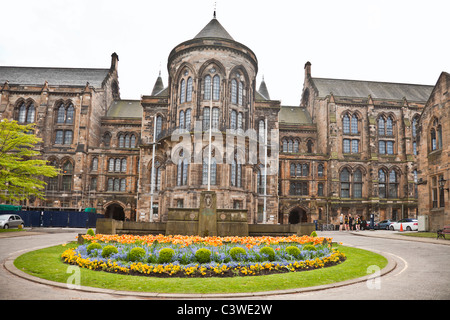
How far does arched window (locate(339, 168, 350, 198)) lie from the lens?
169 ft

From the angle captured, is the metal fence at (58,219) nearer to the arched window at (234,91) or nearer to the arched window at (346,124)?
the arched window at (234,91)

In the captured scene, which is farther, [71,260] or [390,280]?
[71,260]

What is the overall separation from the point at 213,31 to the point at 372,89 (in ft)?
105

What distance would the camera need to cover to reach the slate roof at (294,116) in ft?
189

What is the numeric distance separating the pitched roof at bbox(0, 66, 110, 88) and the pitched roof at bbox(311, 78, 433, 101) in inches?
1383

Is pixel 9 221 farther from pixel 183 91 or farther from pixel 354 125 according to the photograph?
pixel 354 125

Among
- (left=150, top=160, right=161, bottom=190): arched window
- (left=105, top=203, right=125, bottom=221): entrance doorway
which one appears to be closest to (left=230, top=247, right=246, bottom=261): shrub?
(left=150, top=160, right=161, bottom=190): arched window

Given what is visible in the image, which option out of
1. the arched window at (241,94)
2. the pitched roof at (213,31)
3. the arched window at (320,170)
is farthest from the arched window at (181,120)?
the arched window at (320,170)

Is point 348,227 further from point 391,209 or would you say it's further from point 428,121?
point 428,121

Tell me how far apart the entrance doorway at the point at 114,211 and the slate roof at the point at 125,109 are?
13786mm

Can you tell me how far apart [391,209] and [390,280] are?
149 ft

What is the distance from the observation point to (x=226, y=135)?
3666 cm

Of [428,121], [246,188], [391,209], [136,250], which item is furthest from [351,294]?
[391,209]

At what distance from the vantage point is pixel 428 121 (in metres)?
30.1
